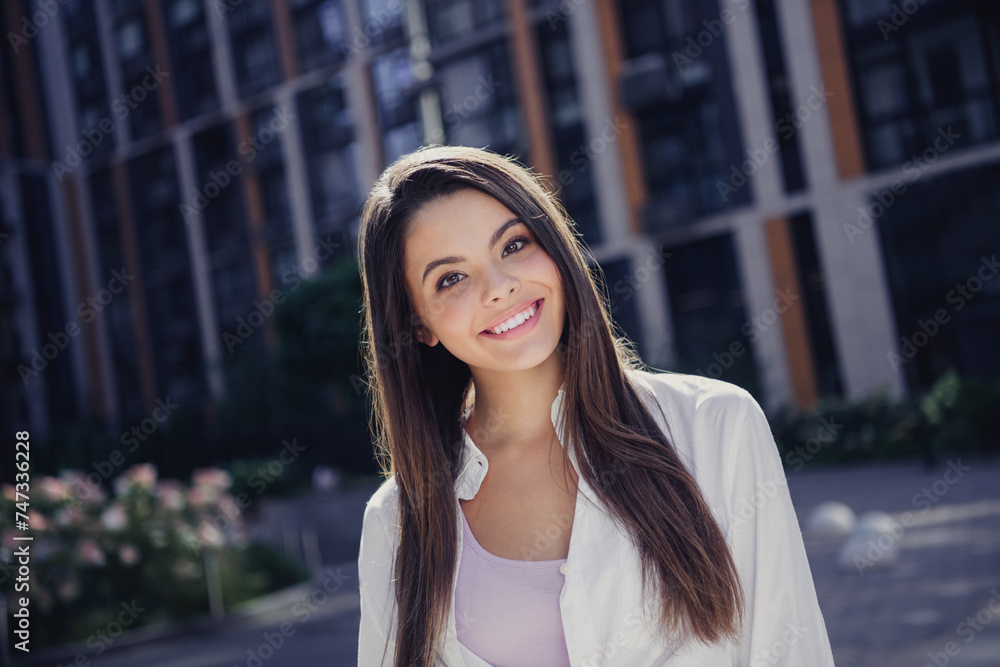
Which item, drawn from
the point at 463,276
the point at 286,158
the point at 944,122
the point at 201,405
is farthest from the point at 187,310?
the point at 463,276

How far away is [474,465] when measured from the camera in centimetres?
233

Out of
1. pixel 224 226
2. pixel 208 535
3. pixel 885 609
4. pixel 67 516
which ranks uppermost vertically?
pixel 224 226

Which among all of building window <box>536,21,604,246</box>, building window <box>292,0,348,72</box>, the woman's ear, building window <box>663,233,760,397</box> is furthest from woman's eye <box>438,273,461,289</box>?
building window <box>292,0,348,72</box>

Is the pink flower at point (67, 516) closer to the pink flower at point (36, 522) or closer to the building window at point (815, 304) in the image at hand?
the pink flower at point (36, 522)

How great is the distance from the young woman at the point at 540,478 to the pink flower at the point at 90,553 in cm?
717

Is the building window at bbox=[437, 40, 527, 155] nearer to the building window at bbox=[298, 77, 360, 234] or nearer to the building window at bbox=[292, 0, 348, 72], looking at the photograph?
the building window at bbox=[298, 77, 360, 234]

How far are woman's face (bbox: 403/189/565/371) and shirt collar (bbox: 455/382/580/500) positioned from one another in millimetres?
183

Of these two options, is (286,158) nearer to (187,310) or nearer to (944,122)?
(187,310)

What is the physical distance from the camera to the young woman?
1906 mm

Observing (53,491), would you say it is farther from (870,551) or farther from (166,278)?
(166,278)

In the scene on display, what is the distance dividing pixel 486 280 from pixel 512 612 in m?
0.74

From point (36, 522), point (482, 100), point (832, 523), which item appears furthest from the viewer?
point (482, 100)

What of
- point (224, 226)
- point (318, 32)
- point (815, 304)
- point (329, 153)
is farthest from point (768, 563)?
point (224, 226)

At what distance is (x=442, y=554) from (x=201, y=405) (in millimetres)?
31485
